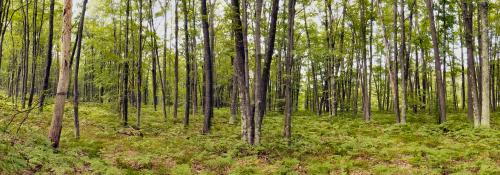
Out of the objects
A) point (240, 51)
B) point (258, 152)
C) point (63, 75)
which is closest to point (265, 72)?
point (240, 51)

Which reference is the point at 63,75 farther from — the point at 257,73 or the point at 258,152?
the point at 258,152

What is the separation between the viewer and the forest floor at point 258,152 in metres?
9.49

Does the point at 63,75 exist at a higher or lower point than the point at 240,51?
lower

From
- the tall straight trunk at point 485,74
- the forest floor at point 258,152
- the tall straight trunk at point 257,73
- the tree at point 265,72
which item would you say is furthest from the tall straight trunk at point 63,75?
the tall straight trunk at point 485,74

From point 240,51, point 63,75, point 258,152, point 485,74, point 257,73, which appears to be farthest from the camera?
point 485,74

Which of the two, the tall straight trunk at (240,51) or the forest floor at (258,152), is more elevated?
the tall straight trunk at (240,51)

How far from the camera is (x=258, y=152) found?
12.3 meters

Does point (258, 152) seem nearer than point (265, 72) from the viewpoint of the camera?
Yes

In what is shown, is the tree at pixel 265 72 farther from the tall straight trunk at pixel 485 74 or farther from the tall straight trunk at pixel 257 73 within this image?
the tall straight trunk at pixel 485 74

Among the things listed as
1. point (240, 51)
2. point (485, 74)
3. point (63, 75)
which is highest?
point (240, 51)

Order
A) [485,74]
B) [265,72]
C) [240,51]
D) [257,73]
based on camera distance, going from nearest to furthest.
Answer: [257,73], [265,72], [240,51], [485,74]

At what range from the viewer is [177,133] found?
58.2 ft

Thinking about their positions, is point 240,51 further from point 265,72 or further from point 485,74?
point 485,74

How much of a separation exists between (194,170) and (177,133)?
24.8 ft
